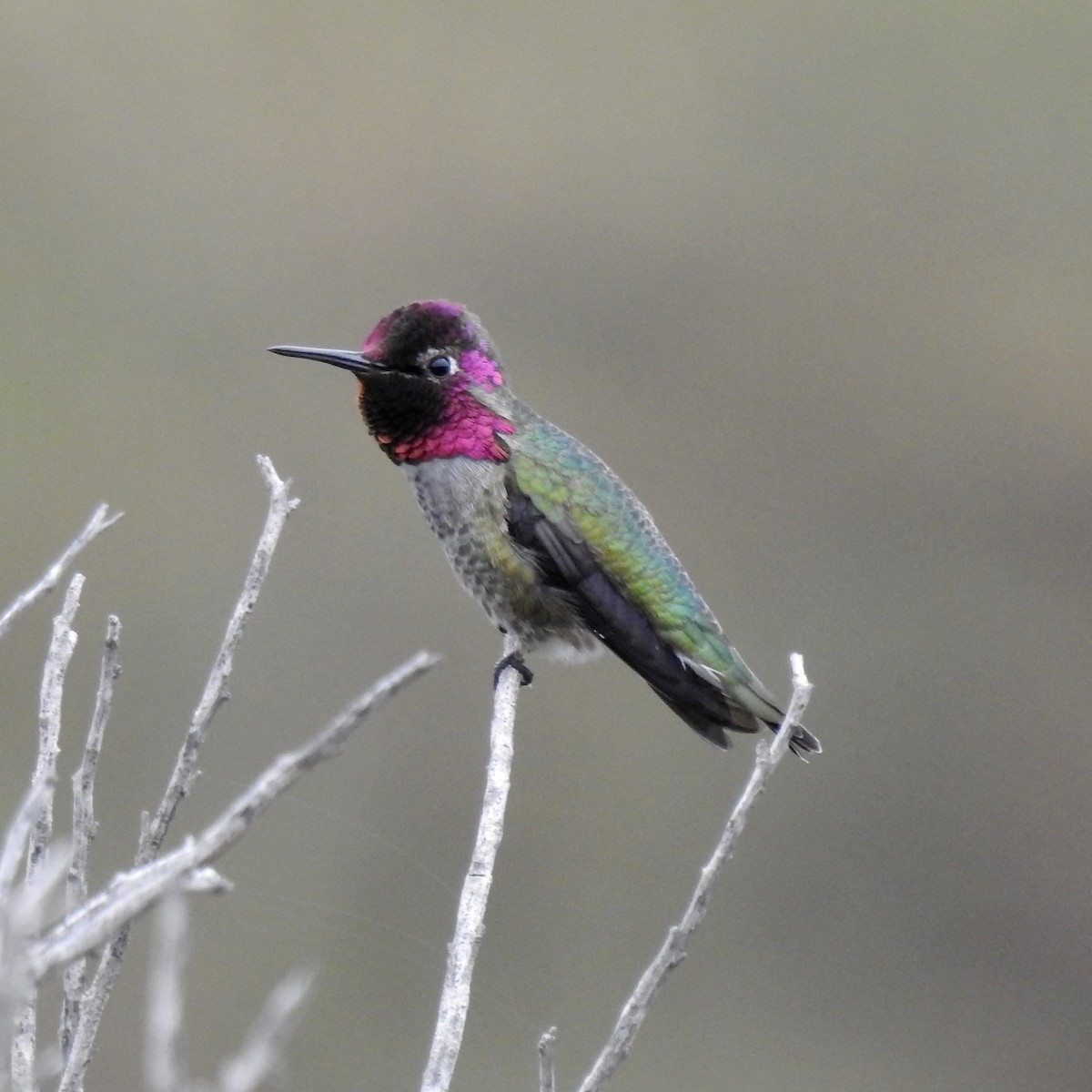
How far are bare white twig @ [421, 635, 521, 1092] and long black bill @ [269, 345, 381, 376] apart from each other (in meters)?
0.44

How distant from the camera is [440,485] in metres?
1.67

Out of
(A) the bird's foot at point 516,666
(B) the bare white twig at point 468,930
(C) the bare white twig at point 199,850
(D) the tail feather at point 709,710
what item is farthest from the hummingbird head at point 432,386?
Result: (C) the bare white twig at point 199,850

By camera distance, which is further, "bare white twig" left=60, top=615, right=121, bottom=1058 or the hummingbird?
the hummingbird

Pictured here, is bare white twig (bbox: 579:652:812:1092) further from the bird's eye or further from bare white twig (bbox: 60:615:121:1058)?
the bird's eye

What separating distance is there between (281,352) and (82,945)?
93 centimetres

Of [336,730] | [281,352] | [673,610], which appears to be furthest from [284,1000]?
[673,610]

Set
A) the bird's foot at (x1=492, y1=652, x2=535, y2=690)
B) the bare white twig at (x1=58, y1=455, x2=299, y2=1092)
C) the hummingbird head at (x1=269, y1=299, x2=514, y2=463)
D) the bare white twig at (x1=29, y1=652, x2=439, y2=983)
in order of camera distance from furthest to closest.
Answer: the bird's foot at (x1=492, y1=652, x2=535, y2=690) → the hummingbird head at (x1=269, y1=299, x2=514, y2=463) → the bare white twig at (x1=58, y1=455, x2=299, y2=1092) → the bare white twig at (x1=29, y1=652, x2=439, y2=983)

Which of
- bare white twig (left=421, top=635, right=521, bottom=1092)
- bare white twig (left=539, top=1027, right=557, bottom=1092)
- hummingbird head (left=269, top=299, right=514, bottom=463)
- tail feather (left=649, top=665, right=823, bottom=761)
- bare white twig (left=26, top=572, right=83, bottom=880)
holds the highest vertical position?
hummingbird head (left=269, top=299, right=514, bottom=463)

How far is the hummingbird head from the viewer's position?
1.56 meters

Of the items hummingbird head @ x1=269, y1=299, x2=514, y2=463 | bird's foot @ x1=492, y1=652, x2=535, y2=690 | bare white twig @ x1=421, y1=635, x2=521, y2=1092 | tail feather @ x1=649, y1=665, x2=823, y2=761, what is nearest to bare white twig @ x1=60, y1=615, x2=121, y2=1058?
bare white twig @ x1=421, y1=635, x2=521, y2=1092

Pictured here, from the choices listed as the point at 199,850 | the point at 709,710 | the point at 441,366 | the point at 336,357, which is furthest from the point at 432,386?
the point at 199,850

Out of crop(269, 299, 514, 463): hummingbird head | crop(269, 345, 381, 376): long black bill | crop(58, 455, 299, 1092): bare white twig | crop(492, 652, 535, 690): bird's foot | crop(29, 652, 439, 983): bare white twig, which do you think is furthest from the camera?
crop(492, 652, 535, 690): bird's foot

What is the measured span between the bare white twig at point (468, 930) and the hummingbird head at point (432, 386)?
468 mm

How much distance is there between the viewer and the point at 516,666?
1.71m
